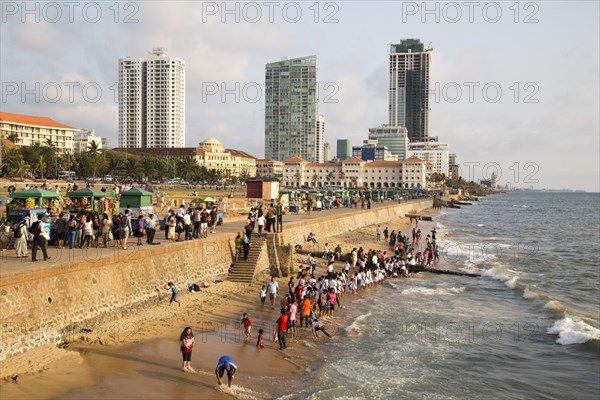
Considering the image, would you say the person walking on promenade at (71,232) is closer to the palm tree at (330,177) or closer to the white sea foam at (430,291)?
the white sea foam at (430,291)

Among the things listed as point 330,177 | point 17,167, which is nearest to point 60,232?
point 17,167

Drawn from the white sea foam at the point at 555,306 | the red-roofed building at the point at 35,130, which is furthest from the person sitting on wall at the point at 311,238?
the red-roofed building at the point at 35,130

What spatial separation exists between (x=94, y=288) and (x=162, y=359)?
9.17ft

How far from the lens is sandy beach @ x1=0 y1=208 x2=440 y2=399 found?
33.1 feet

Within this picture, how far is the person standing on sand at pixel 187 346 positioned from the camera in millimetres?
11176

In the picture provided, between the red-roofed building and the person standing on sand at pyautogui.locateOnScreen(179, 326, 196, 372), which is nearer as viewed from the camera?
the person standing on sand at pyautogui.locateOnScreen(179, 326, 196, 372)

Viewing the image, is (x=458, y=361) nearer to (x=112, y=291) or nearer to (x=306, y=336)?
(x=306, y=336)

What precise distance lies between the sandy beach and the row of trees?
181ft

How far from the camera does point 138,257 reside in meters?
15.1

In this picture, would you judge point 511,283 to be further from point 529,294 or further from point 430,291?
point 430,291

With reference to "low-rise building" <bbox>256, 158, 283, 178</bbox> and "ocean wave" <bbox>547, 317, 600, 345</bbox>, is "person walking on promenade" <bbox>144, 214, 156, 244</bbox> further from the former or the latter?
"low-rise building" <bbox>256, 158, 283, 178</bbox>

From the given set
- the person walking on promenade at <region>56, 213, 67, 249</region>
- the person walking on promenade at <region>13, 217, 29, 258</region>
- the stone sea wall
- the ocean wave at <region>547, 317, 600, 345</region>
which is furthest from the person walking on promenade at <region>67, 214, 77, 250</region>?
the ocean wave at <region>547, 317, 600, 345</region>

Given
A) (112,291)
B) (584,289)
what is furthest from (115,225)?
(584,289)

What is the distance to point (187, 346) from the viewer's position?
1129 cm
